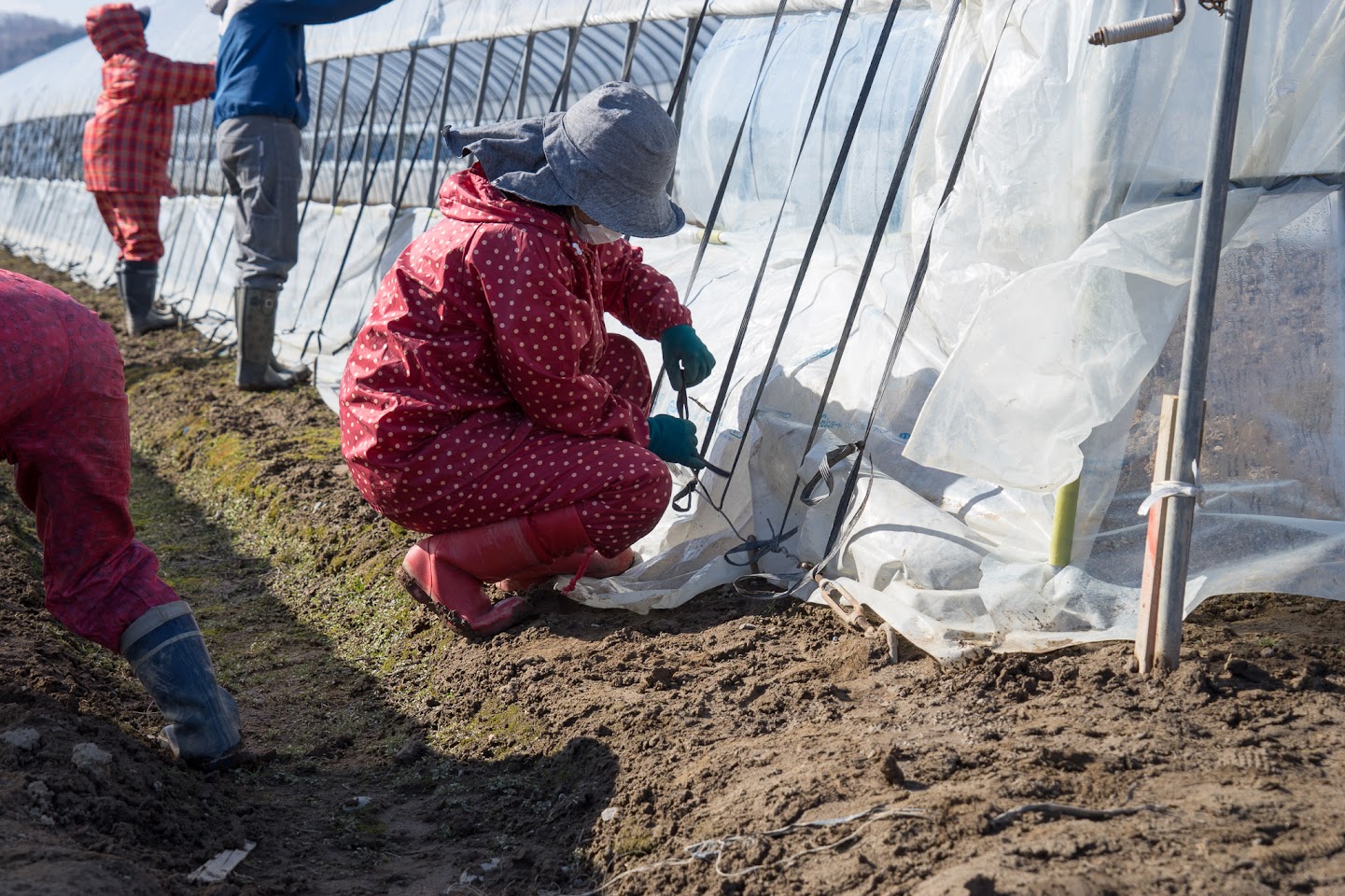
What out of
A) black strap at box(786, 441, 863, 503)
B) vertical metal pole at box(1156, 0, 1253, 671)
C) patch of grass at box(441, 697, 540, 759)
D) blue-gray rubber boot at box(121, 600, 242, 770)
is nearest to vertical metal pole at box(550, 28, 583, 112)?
black strap at box(786, 441, 863, 503)

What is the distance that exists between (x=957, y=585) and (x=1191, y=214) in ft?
2.89

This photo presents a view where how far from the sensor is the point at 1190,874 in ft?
4.96

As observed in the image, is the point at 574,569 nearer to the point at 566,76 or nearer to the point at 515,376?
the point at 515,376

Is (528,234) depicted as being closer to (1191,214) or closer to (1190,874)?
(1191,214)

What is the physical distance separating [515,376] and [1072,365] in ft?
3.92

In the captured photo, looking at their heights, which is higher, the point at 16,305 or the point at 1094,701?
the point at 16,305

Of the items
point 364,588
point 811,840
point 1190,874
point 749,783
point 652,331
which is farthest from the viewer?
point 364,588

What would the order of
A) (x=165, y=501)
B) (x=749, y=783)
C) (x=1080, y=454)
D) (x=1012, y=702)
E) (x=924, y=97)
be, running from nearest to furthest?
(x=749, y=783) → (x=1012, y=702) → (x=1080, y=454) → (x=924, y=97) → (x=165, y=501)

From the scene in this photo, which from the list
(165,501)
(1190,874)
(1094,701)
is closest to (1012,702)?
(1094,701)

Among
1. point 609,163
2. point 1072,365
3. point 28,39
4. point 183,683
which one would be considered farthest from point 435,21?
point 28,39

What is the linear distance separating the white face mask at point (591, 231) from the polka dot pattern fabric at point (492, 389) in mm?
28

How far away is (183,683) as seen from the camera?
2293 mm

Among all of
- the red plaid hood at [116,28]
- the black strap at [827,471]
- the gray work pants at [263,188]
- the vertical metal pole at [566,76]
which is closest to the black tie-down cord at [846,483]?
the black strap at [827,471]

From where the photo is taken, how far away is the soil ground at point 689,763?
166 centimetres
